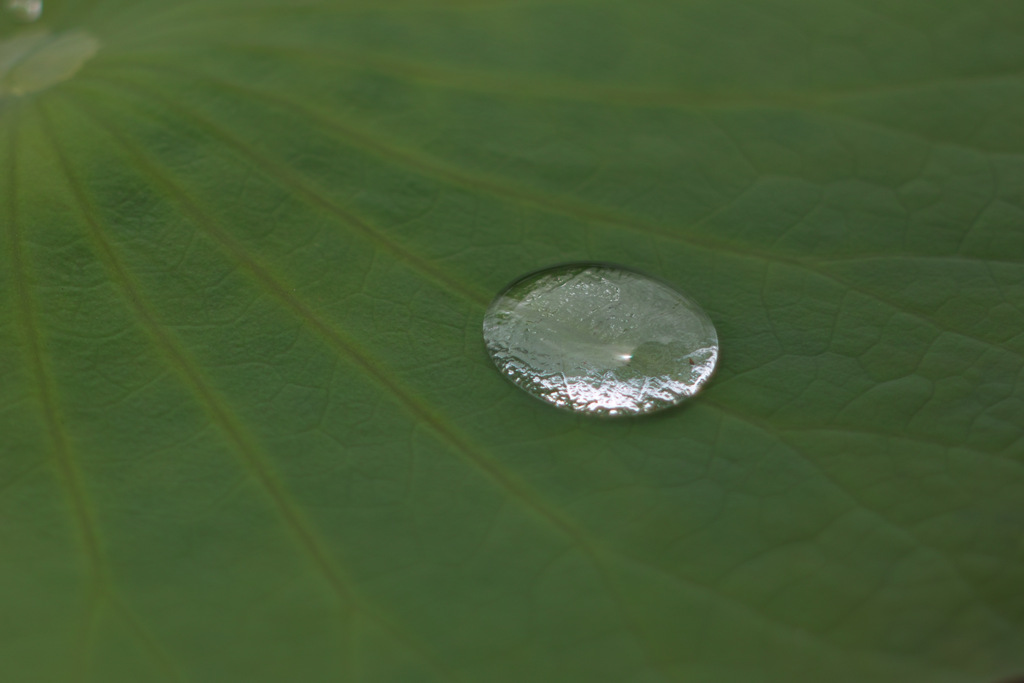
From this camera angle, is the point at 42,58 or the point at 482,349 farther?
the point at 42,58

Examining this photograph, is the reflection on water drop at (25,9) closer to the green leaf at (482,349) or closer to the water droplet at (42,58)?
the water droplet at (42,58)

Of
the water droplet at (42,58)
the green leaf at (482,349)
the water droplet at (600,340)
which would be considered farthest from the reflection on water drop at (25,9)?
the water droplet at (600,340)

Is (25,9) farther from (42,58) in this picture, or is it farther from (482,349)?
(482,349)

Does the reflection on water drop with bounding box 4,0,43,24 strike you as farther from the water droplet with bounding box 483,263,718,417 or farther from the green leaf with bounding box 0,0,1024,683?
the water droplet with bounding box 483,263,718,417

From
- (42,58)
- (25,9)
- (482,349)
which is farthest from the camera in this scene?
(25,9)

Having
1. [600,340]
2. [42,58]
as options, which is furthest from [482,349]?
[42,58]

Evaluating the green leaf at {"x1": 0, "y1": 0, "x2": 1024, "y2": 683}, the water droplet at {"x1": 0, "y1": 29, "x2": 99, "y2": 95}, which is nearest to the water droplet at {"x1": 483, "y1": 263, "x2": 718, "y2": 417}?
the green leaf at {"x1": 0, "y1": 0, "x2": 1024, "y2": 683}

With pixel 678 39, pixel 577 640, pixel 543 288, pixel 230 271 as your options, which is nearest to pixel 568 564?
pixel 577 640

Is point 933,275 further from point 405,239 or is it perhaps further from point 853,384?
point 405,239
